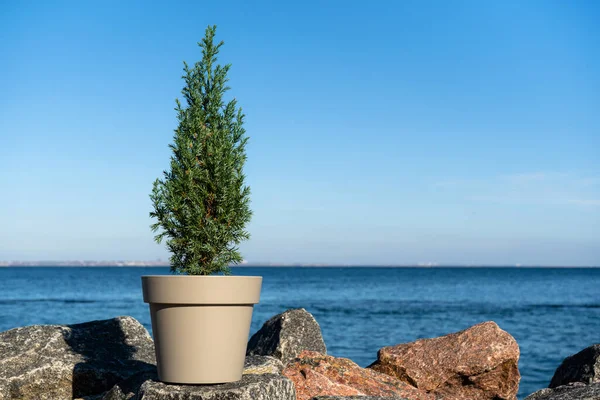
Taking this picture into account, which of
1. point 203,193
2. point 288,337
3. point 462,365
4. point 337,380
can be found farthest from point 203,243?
point 462,365

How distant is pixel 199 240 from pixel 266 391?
1563mm

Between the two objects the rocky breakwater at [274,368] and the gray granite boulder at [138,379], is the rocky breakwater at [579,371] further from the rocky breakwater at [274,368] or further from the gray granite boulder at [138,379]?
the gray granite boulder at [138,379]

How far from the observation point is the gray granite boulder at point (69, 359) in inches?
319

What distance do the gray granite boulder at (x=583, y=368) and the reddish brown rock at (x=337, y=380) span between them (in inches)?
104

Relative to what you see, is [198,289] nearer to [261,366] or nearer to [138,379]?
[261,366]

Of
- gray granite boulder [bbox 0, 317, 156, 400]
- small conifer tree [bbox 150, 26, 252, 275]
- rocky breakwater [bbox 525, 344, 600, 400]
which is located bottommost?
rocky breakwater [bbox 525, 344, 600, 400]

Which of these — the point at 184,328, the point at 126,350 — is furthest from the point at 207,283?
the point at 126,350

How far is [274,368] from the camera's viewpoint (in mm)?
7270

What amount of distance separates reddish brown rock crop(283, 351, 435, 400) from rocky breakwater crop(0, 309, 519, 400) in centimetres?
1

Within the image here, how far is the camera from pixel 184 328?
5.86 meters

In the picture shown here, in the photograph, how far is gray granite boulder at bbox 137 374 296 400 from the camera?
571cm

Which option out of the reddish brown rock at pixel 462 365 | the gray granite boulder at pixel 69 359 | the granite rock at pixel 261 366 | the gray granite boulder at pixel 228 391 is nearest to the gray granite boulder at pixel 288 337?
the reddish brown rock at pixel 462 365

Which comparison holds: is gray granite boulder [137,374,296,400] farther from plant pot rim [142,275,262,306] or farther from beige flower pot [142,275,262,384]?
plant pot rim [142,275,262,306]

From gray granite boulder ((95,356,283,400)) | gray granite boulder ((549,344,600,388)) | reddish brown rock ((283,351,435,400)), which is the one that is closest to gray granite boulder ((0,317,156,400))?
gray granite boulder ((95,356,283,400))
